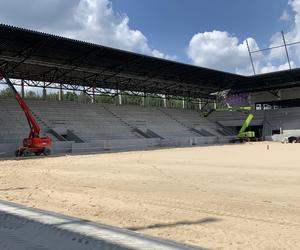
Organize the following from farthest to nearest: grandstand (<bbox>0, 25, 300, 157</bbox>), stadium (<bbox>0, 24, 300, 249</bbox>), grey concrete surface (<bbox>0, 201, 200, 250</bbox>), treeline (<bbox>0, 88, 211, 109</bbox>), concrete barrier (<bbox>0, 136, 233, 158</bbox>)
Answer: treeline (<bbox>0, 88, 211, 109</bbox>) < grandstand (<bbox>0, 25, 300, 157</bbox>) < concrete barrier (<bbox>0, 136, 233, 158</bbox>) < stadium (<bbox>0, 24, 300, 249</bbox>) < grey concrete surface (<bbox>0, 201, 200, 250</bbox>)

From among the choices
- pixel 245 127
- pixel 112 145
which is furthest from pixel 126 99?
pixel 112 145

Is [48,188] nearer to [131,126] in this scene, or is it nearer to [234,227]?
[234,227]

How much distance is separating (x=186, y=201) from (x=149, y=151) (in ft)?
99.2

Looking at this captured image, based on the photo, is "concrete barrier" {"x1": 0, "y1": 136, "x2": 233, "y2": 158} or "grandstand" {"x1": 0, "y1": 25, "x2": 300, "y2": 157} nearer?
"concrete barrier" {"x1": 0, "y1": 136, "x2": 233, "y2": 158}

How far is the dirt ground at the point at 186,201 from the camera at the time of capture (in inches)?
314

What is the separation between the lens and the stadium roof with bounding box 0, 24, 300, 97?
40688 millimetres

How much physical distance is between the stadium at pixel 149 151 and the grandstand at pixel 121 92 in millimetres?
210

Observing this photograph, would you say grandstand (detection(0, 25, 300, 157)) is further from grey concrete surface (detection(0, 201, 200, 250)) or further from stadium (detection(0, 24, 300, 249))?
grey concrete surface (detection(0, 201, 200, 250))

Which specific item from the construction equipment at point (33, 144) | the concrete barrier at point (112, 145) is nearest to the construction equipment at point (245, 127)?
the concrete barrier at point (112, 145)

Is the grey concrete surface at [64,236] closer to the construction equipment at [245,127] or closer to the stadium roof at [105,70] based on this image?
the stadium roof at [105,70]

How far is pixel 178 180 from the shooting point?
58.0ft

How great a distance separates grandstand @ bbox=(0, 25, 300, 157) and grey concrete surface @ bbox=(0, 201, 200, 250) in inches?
1184

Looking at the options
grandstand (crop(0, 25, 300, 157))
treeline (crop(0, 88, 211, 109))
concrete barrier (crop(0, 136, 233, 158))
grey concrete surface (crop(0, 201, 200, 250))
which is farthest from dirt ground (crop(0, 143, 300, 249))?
treeline (crop(0, 88, 211, 109))

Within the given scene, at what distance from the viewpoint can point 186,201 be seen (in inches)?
473
